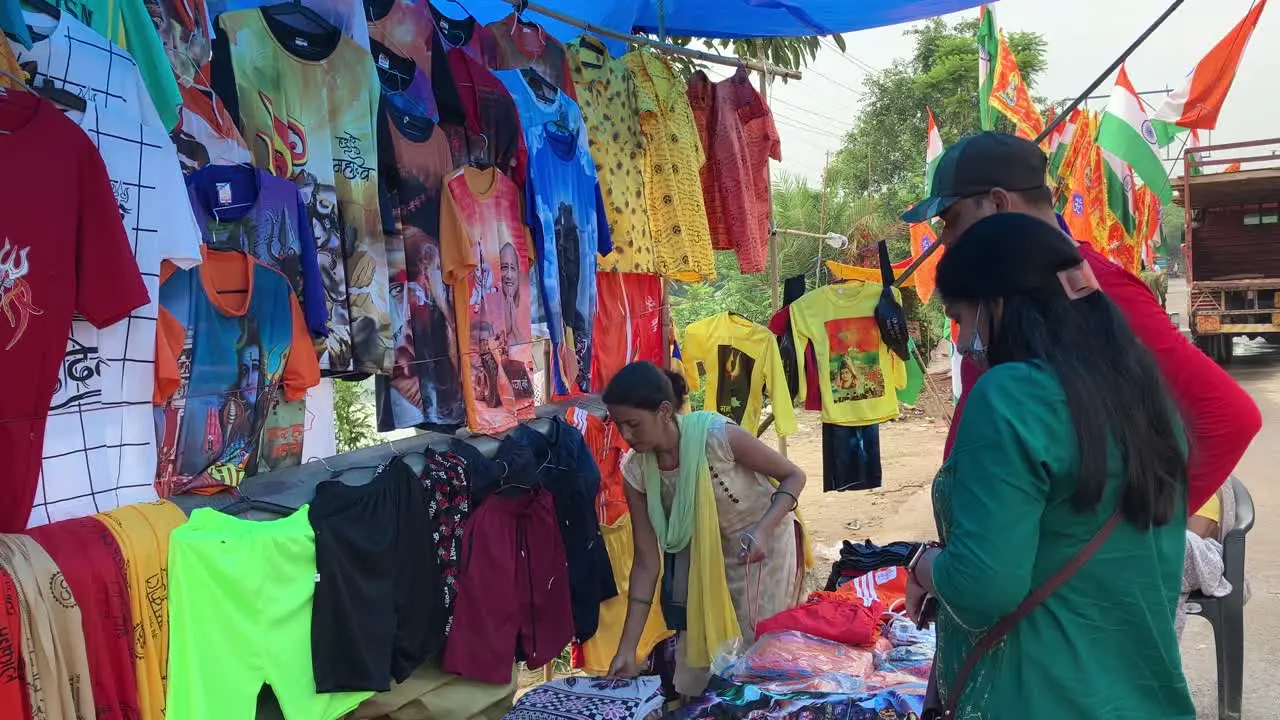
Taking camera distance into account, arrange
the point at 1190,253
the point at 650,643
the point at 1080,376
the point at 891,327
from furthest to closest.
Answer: the point at 1190,253 → the point at 891,327 → the point at 650,643 → the point at 1080,376

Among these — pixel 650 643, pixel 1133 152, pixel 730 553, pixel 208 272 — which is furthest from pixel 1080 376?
pixel 1133 152

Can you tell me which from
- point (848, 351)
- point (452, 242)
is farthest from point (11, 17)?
point (848, 351)

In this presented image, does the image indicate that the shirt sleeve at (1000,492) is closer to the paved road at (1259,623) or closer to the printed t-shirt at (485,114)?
the printed t-shirt at (485,114)

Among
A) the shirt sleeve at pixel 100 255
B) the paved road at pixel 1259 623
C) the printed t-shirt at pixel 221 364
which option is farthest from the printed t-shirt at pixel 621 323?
the paved road at pixel 1259 623

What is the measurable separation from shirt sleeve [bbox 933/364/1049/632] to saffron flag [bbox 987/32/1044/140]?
697 cm

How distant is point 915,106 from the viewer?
78.1ft

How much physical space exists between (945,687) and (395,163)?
2687 millimetres

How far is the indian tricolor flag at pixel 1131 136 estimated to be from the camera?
816 cm

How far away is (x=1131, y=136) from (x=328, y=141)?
7564mm

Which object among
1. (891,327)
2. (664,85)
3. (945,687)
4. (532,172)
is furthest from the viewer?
(891,327)

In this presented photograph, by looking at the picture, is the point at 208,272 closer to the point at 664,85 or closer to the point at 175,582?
the point at 175,582

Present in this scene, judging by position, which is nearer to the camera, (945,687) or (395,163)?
(945,687)

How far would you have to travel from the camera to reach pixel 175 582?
2646 mm

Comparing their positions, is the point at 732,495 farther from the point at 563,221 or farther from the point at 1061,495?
the point at 1061,495
